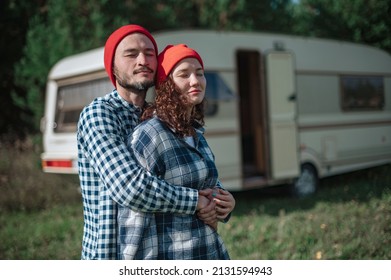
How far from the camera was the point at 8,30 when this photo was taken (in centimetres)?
409

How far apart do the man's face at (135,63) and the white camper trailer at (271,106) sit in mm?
2567

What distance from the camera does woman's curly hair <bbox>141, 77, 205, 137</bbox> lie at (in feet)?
5.11

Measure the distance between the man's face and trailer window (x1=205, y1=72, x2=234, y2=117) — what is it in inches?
119

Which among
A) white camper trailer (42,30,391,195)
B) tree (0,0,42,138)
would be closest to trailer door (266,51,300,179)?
white camper trailer (42,30,391,195)

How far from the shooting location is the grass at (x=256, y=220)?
3.03 metres

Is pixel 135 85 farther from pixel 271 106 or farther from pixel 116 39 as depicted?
pixel 271 106

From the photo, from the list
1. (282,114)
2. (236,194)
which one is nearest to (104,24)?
(282,114)

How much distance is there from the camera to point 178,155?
1.54 m

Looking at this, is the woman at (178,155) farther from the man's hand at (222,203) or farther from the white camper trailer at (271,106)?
the white camper trailer at (271,106)

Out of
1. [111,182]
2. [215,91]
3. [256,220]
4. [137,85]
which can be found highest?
[215,91]

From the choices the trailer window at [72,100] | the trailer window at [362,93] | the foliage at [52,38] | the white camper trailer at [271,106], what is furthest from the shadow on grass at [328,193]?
the foliage at [52,38]

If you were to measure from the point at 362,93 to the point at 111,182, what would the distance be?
407 cm

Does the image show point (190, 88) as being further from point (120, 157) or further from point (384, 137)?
point (384, 137)
